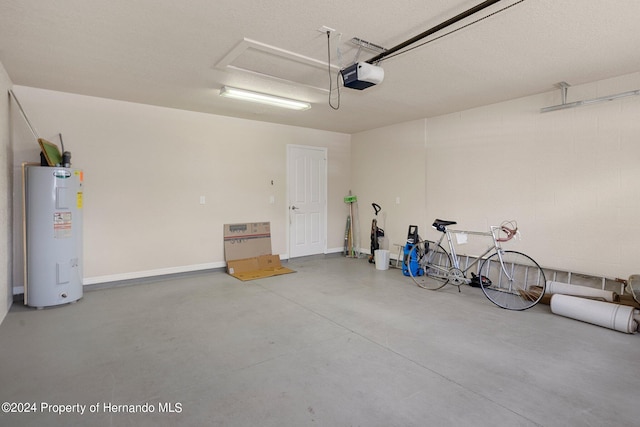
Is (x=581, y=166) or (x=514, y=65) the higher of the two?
(x=514, y=65)

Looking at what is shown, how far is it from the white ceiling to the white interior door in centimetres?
211

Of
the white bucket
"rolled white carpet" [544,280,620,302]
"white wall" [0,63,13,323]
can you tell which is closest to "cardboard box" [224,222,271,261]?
the white bucket

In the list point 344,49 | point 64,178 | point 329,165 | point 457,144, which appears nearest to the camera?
point 344,49

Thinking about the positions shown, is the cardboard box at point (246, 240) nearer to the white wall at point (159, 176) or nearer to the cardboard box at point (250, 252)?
the cardboard box at point (250, 252)

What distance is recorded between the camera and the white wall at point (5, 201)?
3443mm

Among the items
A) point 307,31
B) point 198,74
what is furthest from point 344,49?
point 198,74

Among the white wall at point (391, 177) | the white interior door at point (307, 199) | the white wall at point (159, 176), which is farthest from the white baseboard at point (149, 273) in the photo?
the white wall at point (391, 177)

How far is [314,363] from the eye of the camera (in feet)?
8.73

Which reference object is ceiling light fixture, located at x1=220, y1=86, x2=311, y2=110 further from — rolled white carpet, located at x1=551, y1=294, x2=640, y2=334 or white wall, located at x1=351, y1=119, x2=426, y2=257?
rolled white carpet, located at x1=551, y1=294, x2=640, y2=334

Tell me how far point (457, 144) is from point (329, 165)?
2.66 meters

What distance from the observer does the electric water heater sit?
12.3ft

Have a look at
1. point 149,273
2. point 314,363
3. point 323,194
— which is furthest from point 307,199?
point 314,363

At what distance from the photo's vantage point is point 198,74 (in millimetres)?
3668

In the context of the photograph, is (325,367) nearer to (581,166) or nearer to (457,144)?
(581,166)
